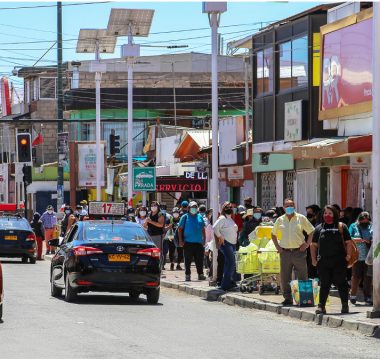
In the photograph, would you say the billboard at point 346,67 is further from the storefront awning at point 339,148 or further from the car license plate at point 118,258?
the car license plate at point 118,258

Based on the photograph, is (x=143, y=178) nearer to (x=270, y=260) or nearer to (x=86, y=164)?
(x=270, y=260)

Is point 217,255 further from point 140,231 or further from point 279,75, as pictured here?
point 279,75

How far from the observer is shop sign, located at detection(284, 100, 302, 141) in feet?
105

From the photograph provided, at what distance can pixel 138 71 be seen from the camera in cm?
7656

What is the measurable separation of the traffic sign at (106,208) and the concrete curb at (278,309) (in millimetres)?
6347

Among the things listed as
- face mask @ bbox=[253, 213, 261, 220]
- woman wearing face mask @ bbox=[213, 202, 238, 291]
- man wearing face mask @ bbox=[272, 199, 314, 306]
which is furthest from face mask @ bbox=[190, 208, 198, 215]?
man wearing face mask @ bbox=[272, 199, 314, 306]

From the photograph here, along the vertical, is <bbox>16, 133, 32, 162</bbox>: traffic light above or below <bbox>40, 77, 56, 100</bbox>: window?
below

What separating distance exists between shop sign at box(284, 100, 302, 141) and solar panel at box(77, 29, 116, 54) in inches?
535

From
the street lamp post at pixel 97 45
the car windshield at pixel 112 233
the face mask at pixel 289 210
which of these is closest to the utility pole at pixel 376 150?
the face mask at pixel 289 210

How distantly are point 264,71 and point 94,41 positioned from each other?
470 inches

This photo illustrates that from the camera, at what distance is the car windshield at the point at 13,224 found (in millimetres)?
39103

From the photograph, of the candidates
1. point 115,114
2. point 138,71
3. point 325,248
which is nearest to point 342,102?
point 325,248

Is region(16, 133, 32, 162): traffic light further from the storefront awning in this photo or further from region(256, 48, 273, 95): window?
the storefront awning

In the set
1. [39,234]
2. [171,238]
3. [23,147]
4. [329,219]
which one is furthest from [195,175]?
[329,219]
